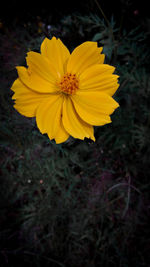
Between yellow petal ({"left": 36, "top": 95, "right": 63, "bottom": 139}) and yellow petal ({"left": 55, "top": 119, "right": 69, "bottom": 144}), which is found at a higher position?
yellow petal ({"left": 36, "top": 95, "right": 63, "bottom": 139})

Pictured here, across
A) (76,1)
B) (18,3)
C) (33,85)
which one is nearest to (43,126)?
(33,85)

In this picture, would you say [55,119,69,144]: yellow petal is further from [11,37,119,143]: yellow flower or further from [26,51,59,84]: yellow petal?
[26,51,59,84]: yellow petal

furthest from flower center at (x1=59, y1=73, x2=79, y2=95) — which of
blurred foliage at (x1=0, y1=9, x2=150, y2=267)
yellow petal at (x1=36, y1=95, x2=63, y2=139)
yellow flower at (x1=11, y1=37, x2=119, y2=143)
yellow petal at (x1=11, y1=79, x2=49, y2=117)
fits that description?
blurred foliage at (x1=0, y1=9, x2=150, y2=267)

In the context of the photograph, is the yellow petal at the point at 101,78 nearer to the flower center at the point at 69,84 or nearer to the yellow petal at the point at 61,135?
the flower center at the point at 69,84

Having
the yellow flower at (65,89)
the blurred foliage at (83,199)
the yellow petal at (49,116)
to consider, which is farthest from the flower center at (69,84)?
the blurred foliage at (83,199)

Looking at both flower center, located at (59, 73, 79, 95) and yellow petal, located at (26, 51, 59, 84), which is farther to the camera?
flower center, located at (59, 73, 79, 95)

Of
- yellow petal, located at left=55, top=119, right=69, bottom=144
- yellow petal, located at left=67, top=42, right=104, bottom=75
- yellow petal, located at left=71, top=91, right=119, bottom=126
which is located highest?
yellow petal, located at left=67, top=42, right=104, bottom=75

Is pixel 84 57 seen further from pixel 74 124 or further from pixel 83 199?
pixel 83 199
